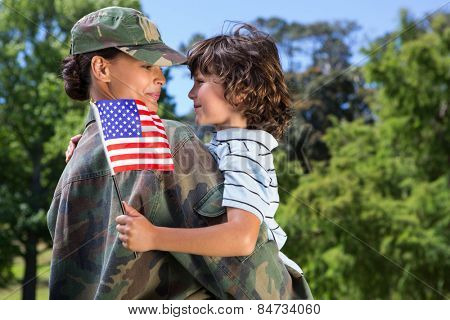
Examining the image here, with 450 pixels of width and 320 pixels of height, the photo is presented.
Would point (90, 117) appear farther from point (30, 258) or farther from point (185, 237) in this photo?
point (30, 258)

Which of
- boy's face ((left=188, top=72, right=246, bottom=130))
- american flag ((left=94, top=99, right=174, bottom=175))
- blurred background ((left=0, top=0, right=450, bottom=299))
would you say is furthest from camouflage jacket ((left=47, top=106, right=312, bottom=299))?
blurred background ((left=0, top=0, right=450, bottom=299))

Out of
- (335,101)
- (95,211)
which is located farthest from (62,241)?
(335,101)

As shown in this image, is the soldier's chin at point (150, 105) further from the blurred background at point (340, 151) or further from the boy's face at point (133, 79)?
the blurred background at point (340, 151)

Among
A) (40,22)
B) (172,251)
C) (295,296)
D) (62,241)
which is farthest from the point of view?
(40,22)

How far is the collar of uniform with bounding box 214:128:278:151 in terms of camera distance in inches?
76.1

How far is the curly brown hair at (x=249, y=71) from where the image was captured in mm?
2014

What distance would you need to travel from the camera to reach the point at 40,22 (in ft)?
52.9

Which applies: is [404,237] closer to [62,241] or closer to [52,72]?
[52,72]

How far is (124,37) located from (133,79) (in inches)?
4.4

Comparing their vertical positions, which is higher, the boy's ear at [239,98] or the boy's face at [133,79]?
the boy's face at [133,79]

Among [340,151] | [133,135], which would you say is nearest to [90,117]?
[133,135]

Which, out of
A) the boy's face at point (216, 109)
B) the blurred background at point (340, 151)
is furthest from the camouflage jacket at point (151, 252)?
the blurred background at point (340, 151)

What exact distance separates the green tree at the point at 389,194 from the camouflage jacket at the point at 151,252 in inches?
509

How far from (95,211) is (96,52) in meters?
0.43
